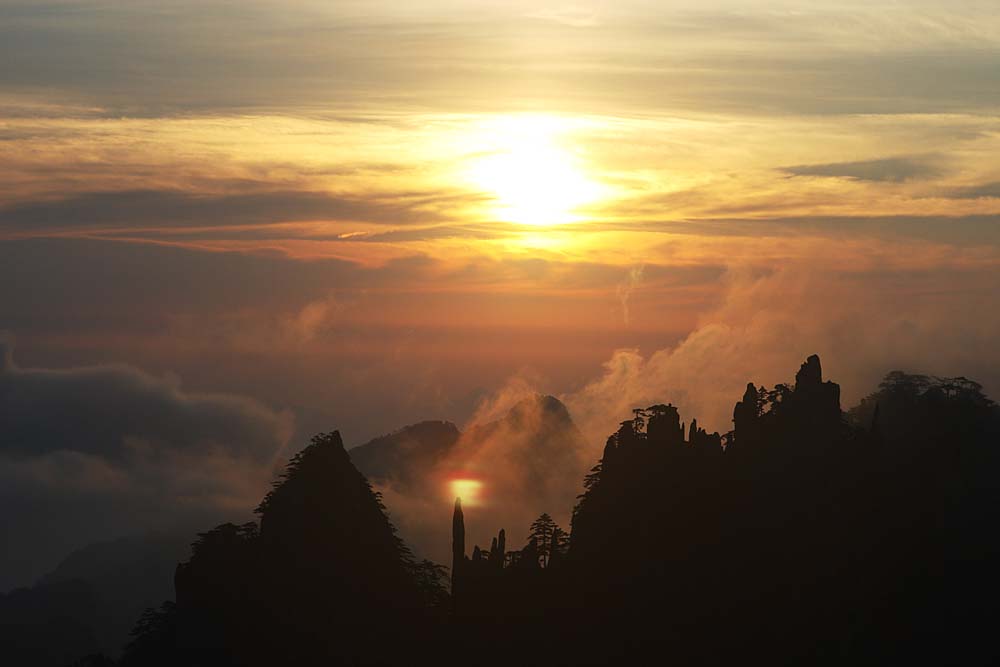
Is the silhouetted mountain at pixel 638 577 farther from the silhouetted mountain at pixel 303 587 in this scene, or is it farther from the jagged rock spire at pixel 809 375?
the jagged rock spire at pixel 809 375

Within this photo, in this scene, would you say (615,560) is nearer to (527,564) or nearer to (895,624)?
(527,564)

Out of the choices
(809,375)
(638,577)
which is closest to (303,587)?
(638,577)

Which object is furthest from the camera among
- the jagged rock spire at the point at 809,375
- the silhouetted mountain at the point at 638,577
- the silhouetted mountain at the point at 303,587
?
the jagged rock spire at the point at 809,375

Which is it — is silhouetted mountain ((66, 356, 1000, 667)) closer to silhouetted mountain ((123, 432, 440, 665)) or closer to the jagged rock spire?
silhouetted mountain ((123, 432, 440, 665))

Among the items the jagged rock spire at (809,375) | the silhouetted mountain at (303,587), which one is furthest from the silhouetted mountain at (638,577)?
the jagged rock spire at (809,375)

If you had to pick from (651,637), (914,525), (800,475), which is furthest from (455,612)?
(914,525)

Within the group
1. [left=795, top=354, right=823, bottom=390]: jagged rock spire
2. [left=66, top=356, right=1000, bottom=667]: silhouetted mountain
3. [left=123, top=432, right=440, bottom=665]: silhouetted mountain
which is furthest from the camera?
[left=795, top=354, right=823, bottom=390]: jagged rock spire

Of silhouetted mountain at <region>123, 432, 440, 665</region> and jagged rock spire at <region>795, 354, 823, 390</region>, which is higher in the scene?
jagged rock spire at <region>795, 354, 823, 390</region>

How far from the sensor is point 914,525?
171m

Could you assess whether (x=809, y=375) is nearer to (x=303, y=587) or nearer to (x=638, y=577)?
(x=638, y=577)

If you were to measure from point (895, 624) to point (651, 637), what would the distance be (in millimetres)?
29697

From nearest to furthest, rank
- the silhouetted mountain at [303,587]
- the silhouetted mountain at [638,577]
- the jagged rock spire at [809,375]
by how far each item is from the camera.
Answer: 1. the silhouetted mountain at [303,587]
2. the silhouetted mountain at [638,577]
3. the jagged rock spire at [809,375]

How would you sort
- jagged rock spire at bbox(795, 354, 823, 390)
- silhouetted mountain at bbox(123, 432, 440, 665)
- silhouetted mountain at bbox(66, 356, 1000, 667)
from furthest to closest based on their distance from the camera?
jagged rock spire at bbox(795, 354, 823, 390)
silhouetted mountain at bbox(66, 356, 1000, 667)
silhouetted mountain at bbox(123, 432, 440, 665)

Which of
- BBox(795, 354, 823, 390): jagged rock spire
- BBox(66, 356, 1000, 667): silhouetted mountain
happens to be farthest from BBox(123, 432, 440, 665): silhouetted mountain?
BBox(795, 354, 823, 390): jagged rock spire
